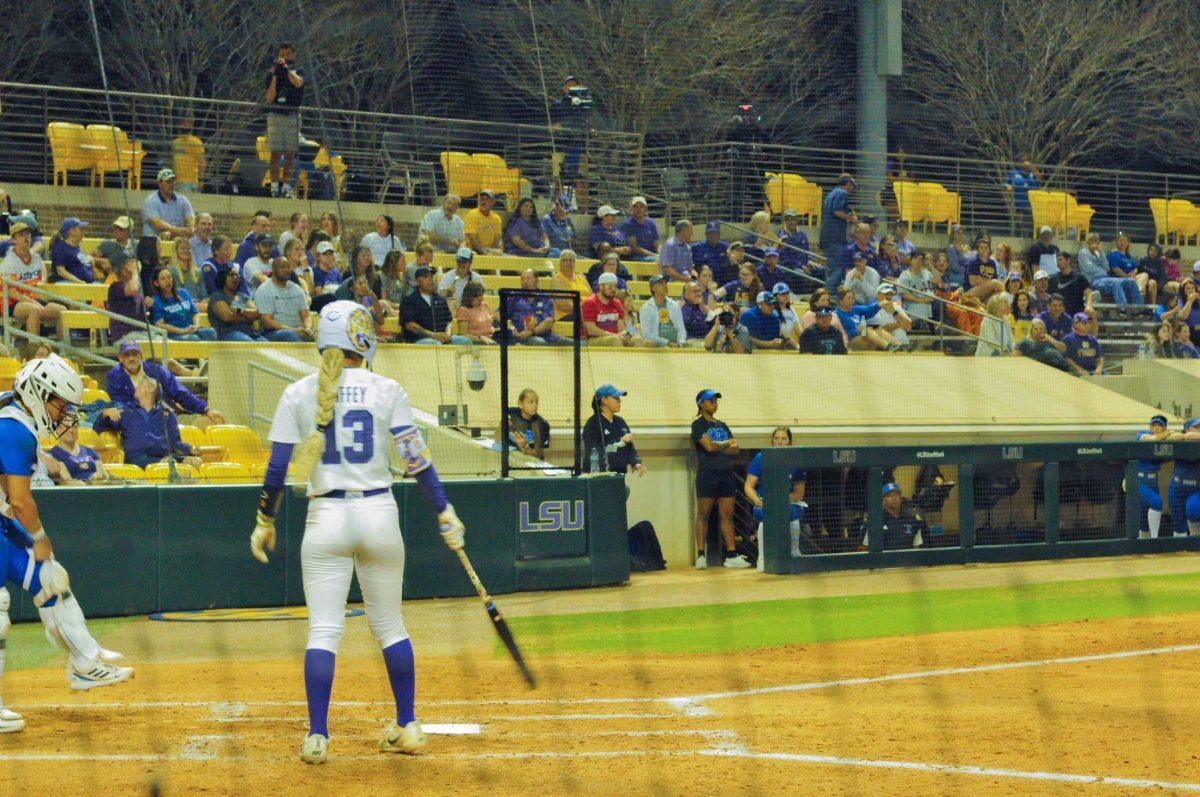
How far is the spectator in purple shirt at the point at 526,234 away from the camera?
65.5 feet

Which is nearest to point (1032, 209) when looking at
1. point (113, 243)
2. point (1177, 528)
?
point (1177, 528)

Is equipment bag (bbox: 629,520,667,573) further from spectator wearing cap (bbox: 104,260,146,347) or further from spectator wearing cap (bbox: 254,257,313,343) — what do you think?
spectator wearing cap (bbox: 104,260,146,347)

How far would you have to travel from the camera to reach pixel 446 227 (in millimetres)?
19469

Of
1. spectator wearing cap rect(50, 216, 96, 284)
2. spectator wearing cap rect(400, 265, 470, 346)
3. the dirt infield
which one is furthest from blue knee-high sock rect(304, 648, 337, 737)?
spectator wearing cap rect(50, 216, 96, 284)

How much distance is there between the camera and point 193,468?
1286 centimetres

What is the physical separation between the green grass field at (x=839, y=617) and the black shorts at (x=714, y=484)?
7.96ft

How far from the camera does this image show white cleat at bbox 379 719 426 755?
277 inches

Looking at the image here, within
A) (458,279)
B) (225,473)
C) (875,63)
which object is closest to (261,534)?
(225,473)

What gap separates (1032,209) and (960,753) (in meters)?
21.8

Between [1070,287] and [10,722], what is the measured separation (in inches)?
737

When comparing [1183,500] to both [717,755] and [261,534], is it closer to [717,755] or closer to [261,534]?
[717,755]

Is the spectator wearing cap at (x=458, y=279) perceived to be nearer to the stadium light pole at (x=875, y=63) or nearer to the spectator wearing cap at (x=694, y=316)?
the spectator wearing cap at (x=694, y=316)

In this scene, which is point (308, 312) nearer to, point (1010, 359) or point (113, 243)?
point (113, 243)

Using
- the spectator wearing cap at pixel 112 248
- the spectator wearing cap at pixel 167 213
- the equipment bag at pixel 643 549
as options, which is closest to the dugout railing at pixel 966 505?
the equipment bag at pixel 643 549
